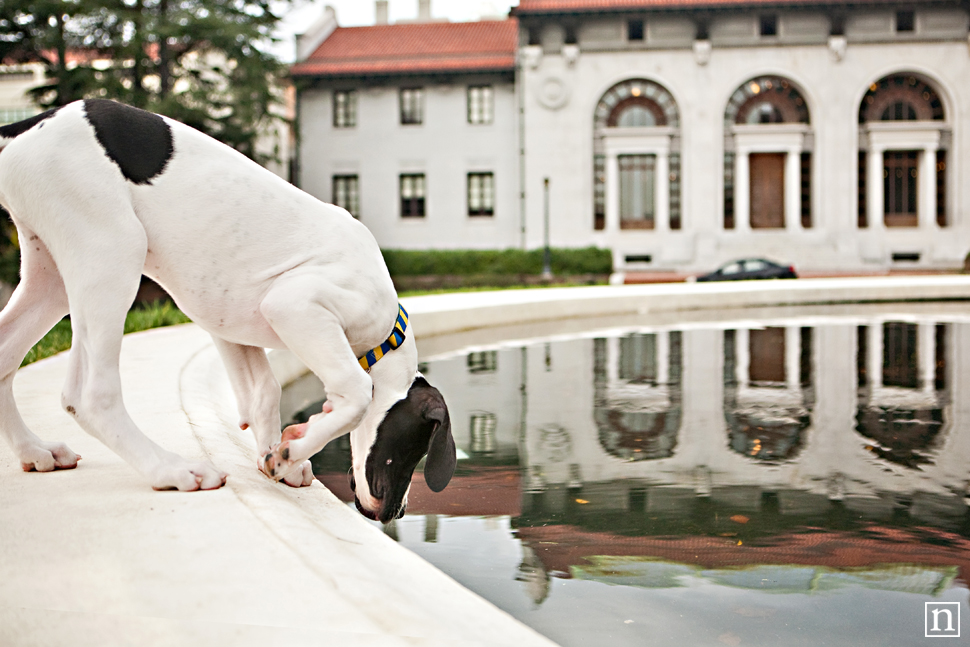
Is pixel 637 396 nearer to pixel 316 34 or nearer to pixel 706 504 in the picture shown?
pixel 706 504

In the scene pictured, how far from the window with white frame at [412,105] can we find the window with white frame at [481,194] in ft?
12.0

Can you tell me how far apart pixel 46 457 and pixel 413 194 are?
38143mm

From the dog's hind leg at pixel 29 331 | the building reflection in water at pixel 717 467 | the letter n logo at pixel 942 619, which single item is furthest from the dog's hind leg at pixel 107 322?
the letter n logo at pixel 942 619

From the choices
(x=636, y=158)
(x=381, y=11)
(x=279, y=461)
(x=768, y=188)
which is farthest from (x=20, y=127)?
(x=381, y=11)

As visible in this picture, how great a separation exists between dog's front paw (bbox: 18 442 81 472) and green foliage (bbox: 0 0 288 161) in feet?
87.2

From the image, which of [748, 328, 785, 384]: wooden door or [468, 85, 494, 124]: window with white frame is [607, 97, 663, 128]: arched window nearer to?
[468, 85, 494, 124]: window with white frame

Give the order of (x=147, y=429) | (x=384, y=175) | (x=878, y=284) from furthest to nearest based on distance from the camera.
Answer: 1. (x=384, y=175)
2. (x=878, y=284)
3. (x=147, y=429)

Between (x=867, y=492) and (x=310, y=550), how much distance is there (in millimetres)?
2843

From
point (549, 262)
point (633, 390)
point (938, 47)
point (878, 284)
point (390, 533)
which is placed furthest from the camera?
point (938, 47)

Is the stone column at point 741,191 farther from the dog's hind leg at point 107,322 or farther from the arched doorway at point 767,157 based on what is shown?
the dog's hind leg at point 107,322

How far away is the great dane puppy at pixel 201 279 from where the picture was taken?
3.02 m

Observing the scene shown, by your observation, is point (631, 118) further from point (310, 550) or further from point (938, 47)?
point (310, 550)

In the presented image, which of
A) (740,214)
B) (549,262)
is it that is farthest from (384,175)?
(740,214)

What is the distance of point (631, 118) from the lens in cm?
3888
